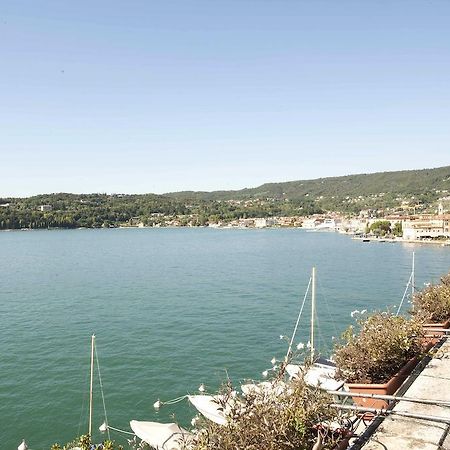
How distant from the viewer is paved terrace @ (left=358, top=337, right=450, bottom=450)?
4250 mm

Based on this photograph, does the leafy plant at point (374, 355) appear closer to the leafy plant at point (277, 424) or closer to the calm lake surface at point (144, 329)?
the leafy plant at point (277, 424)

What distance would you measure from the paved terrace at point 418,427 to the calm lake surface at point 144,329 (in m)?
3.73

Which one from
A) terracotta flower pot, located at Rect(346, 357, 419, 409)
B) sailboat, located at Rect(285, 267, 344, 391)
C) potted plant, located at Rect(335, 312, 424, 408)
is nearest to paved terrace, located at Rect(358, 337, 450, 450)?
terracotta flower pot, located at Rect(346, 357, 419, 409)

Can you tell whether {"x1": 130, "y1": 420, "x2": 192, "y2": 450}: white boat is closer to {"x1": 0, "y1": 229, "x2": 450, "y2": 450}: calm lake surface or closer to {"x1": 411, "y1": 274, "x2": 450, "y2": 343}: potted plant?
{"x1": 0, "y1": 229, "x2": 450, "y2": 450}: calm lake surface

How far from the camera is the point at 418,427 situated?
459 cm

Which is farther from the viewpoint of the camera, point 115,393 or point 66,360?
point 66,360

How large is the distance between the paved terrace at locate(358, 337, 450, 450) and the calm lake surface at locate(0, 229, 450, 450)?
3733 mm

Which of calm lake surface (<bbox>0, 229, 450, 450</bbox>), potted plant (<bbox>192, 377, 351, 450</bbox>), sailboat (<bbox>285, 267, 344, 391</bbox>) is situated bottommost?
calm lake surface (<bbox>0, 229, 450, 450</bbox>)

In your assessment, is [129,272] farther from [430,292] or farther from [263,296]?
[430,292]

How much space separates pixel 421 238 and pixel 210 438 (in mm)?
134381

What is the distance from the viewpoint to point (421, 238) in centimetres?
12562

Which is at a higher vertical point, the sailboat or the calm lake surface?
the sailboat

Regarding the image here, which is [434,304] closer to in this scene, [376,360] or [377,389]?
[376,360]

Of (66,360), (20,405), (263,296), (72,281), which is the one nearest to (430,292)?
(20,405)
